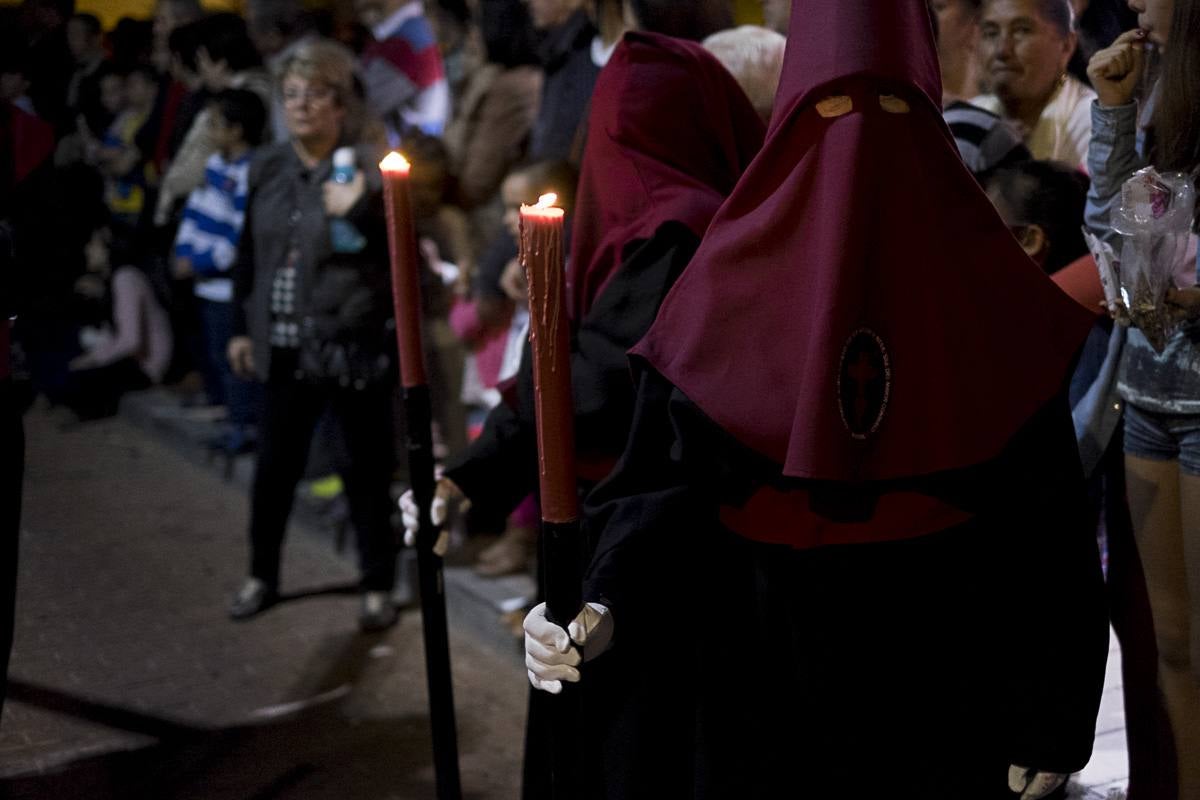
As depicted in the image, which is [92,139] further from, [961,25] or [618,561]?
[618,561]

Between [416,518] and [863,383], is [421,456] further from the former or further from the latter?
[863,383]

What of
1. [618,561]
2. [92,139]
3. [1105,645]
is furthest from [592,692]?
[92,139]

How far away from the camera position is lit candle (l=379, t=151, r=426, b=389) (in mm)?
2641

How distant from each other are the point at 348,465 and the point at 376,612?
63 cm

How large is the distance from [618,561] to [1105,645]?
0.83 metres

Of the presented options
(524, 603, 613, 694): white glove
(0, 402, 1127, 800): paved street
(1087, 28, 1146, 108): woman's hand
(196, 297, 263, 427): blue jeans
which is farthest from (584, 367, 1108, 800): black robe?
(196, 297, 263, 427): blue jeans

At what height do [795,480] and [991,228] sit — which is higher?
[991,228]

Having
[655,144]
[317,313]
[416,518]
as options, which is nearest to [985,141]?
→ [655,144]

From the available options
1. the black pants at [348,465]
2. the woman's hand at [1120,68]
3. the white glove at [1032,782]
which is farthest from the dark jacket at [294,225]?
the white glove at [1032,782]

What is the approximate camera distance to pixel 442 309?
5992 mm

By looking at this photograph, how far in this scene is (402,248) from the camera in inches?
104

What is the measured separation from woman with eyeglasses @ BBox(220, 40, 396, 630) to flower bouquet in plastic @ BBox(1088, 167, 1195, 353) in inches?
132

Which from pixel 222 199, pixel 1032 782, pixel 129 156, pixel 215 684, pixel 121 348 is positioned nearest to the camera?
pixel 1032 782

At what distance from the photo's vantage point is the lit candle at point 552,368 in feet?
6.10
